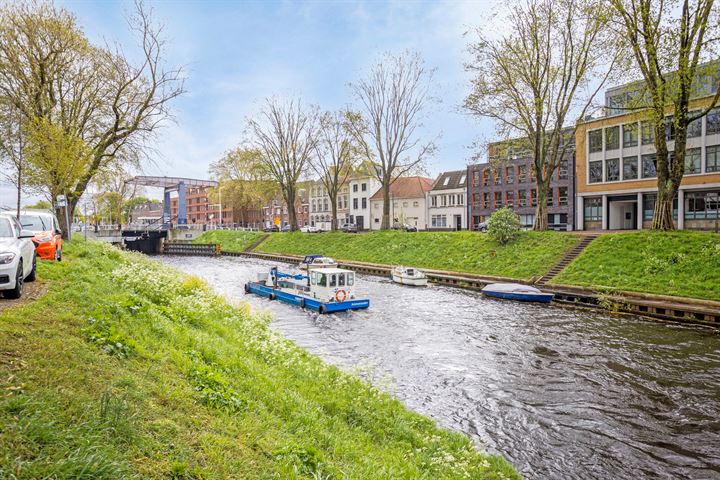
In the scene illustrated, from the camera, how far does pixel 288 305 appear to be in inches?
999

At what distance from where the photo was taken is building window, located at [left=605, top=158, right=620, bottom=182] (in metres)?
44.6

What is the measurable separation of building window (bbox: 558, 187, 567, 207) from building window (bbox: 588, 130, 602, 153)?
913 centimetres

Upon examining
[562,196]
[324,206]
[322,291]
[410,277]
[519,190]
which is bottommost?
[410,277]

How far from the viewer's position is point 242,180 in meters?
72.9

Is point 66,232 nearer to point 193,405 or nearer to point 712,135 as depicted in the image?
point 193,405

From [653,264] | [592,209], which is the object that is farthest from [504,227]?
[592,209]

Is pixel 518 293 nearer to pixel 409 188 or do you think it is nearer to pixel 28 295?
pixel 28 295

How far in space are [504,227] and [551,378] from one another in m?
23.0

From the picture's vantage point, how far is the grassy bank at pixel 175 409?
13.4 ft

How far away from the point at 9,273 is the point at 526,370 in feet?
44.9

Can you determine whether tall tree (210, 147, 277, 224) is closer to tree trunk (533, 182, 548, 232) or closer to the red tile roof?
the red tile roof

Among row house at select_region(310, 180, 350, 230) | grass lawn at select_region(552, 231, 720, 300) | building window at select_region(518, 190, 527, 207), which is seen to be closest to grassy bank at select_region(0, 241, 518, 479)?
grass lawn at select_region(552, 231, 720, 300)

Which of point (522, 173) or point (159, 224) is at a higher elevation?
point (522, 173)

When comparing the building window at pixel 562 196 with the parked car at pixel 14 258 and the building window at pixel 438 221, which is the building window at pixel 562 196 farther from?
the parked car at pixel 14 258
